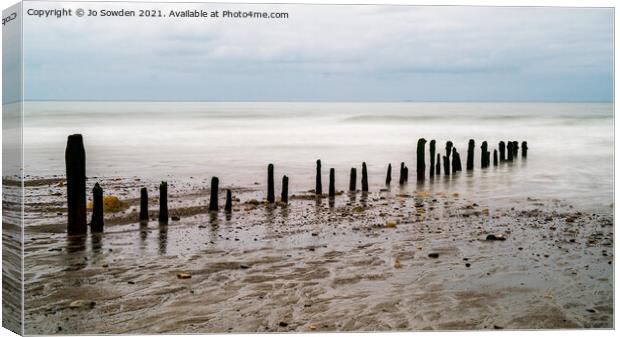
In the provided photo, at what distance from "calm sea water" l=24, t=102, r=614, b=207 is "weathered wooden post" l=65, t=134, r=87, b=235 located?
93mm

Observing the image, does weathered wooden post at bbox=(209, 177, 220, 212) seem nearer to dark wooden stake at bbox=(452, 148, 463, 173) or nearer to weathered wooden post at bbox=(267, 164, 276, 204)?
weathered wooden post at bbox=(267, 164, 276, 204)

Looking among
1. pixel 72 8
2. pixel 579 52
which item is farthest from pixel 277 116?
pixel 579 52

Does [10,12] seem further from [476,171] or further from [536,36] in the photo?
[476,171]

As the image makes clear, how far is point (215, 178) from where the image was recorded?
39.3 feet

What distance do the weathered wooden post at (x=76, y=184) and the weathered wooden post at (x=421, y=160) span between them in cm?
434

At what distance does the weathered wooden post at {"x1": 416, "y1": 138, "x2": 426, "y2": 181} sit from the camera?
1209 cm

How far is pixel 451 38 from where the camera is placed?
10367 mm

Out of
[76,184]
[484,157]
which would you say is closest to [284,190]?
[484,157]

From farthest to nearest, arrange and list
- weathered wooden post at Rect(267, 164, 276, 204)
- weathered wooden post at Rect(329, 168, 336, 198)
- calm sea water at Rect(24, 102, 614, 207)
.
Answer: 1. weathered wooden post at Rect(329, 168, 336, 198)
2. weathered wooden post at Rect(267, 164, 276, 204)
3. calm sea water at Rect(24, 102, 614, 207)

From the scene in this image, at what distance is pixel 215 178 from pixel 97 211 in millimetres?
1585

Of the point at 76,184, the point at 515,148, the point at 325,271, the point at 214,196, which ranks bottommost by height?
the point at 325,271

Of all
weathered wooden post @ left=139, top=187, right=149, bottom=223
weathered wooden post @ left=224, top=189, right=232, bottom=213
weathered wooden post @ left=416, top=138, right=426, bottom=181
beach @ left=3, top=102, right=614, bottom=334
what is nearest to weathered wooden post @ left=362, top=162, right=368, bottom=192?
beach @ left=3, top=102, right=614, bottom=334

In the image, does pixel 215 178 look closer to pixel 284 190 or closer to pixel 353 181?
pixel 284 190

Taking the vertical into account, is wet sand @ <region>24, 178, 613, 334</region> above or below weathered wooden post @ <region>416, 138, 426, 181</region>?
below
